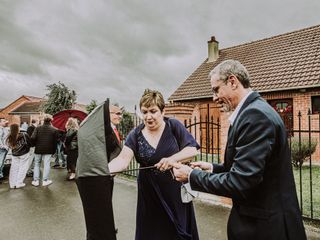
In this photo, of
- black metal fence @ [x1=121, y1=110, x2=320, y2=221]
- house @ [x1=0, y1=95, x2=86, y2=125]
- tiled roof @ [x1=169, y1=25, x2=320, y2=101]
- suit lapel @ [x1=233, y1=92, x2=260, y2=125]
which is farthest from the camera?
house @ [x1=0, y1=95, x2=86, y2=125]

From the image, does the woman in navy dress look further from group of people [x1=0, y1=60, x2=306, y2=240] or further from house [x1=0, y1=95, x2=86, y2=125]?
house [x1=0, y1=95, x2=86, y2=125]

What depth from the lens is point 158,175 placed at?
8.81 ft

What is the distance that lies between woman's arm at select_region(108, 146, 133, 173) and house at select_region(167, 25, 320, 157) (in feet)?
19.2

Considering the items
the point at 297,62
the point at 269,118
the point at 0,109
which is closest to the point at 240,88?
the point at 269,118

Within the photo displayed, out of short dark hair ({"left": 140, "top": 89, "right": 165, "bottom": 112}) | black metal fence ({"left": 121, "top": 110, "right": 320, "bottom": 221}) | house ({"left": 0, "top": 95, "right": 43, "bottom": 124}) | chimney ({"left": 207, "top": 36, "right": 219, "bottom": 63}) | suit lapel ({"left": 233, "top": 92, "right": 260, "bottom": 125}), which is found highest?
chimney ({"left": 207, "top": 36, "right": 219, "bottom": 63})

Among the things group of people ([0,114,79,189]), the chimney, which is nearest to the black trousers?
group of people ([0,114,79,189])

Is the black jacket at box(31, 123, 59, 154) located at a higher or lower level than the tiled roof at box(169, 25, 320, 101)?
lower

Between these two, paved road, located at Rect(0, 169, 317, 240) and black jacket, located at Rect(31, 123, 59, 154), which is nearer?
paved road, located at Rect(0, 169, 317, 240)

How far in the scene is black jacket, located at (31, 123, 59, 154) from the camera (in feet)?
25.5

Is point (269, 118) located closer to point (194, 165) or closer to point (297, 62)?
point (194, 165)

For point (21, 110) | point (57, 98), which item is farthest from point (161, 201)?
point (21, 110)

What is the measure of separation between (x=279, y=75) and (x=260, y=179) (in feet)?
45.3

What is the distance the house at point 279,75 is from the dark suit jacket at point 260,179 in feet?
22.9

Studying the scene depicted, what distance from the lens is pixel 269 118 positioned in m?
1.52
